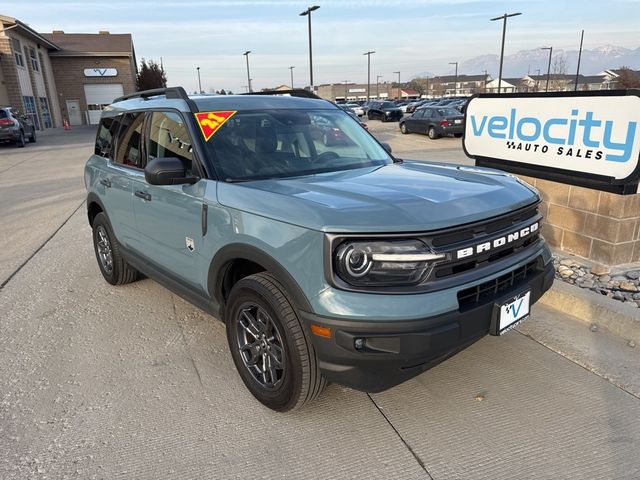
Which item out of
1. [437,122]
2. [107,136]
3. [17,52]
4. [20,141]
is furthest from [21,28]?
[107,136]

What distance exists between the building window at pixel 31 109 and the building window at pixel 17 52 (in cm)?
255

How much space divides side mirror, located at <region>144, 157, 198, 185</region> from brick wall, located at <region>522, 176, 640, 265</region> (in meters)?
3.91

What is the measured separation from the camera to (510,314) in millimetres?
2676

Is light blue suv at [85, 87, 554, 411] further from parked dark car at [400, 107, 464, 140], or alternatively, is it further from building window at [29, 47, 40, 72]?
building window at [29, 47, 40, 72]

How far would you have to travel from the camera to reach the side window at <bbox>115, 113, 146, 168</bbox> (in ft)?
13.5

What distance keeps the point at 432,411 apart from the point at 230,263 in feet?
4.97

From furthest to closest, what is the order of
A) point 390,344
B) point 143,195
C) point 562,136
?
point 562,136
point 143,195
point 390,344

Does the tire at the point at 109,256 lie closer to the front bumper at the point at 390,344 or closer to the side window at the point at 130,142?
the side window at the point at 130,142

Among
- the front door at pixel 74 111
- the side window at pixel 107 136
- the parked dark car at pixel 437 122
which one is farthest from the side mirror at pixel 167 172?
the front door at pixel 74 111

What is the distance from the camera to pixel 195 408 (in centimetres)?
303

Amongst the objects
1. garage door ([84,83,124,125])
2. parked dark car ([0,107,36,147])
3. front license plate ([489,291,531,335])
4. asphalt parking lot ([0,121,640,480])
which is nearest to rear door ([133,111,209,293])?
asphalt parking lot ([0,121,640,480])

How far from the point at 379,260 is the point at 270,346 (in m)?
0.93

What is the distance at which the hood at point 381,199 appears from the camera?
2.37 metres

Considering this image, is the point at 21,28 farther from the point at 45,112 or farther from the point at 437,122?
the point at 437,122
